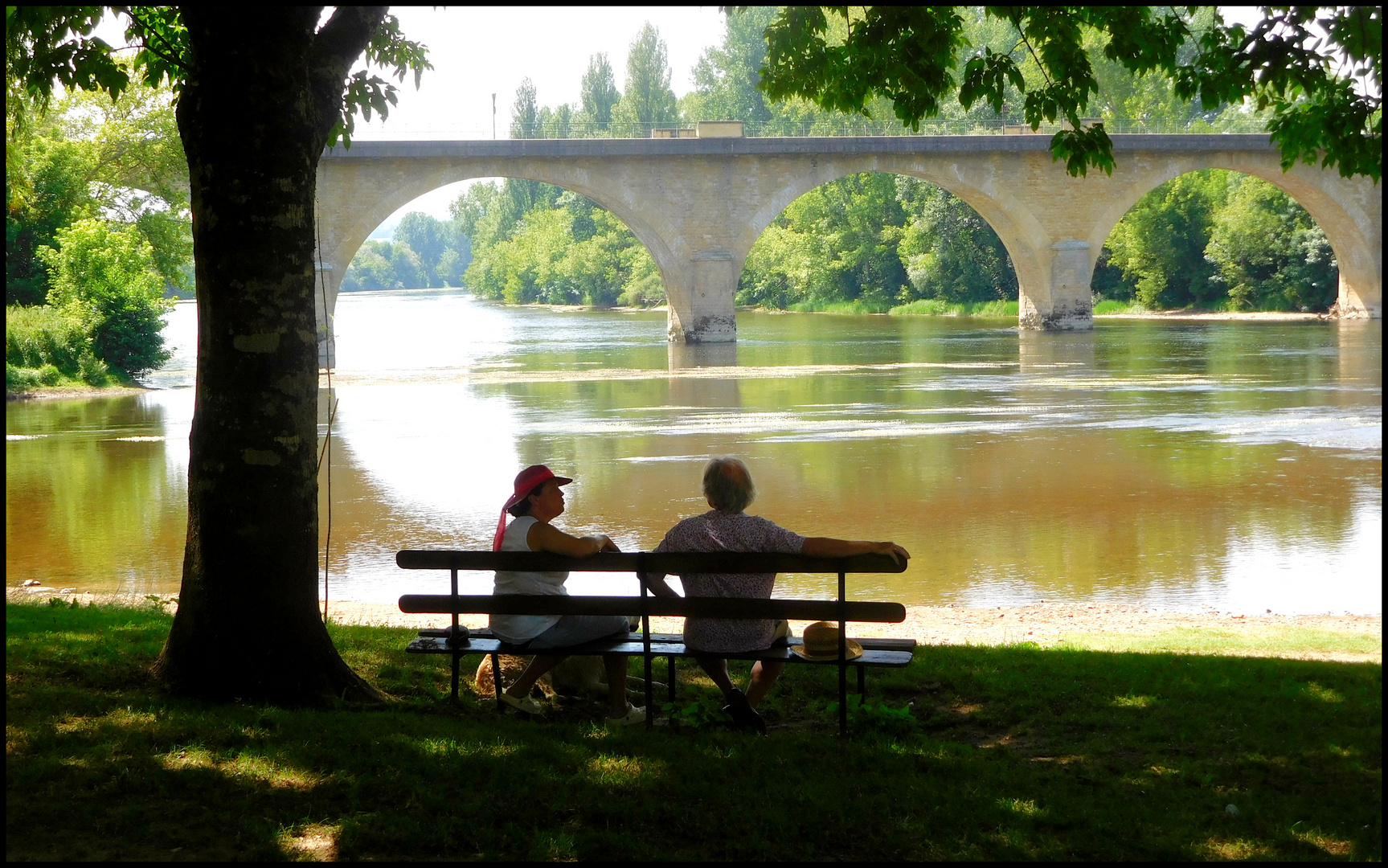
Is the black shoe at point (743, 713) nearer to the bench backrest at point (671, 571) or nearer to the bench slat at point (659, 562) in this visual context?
the bench backrest at point (671, 571)

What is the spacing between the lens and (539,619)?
4.72 m

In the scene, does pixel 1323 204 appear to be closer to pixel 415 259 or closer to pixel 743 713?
pixel 743 713

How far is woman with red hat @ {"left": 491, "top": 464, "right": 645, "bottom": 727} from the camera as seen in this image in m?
4.64

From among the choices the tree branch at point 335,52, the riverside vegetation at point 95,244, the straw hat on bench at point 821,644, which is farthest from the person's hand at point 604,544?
the riverside vegetation at point 95,244

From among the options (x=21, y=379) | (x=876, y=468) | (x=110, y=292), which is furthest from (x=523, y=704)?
(x=110, y=292)

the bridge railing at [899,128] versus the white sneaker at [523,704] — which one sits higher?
the bridge railing at [899,128]

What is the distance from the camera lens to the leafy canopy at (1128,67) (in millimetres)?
6656

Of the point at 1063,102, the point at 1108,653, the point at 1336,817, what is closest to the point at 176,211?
the point at 1063,102

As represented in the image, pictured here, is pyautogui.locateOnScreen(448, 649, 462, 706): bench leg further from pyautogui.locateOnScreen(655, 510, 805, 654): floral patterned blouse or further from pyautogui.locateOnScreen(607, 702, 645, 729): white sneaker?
pyautogui.locateOnScreen(655, 510, 805, 654): floral patterned blouse

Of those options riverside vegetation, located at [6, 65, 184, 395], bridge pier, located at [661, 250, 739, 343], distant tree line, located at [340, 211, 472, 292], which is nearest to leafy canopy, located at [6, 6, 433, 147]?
riverside vegetation, located at [6, 65, 184, 395]

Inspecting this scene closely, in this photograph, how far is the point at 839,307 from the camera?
5906cm

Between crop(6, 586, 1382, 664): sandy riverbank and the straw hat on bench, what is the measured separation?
188 cm

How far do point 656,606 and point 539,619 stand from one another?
53 centimetres

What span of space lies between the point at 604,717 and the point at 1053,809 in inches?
68.0
